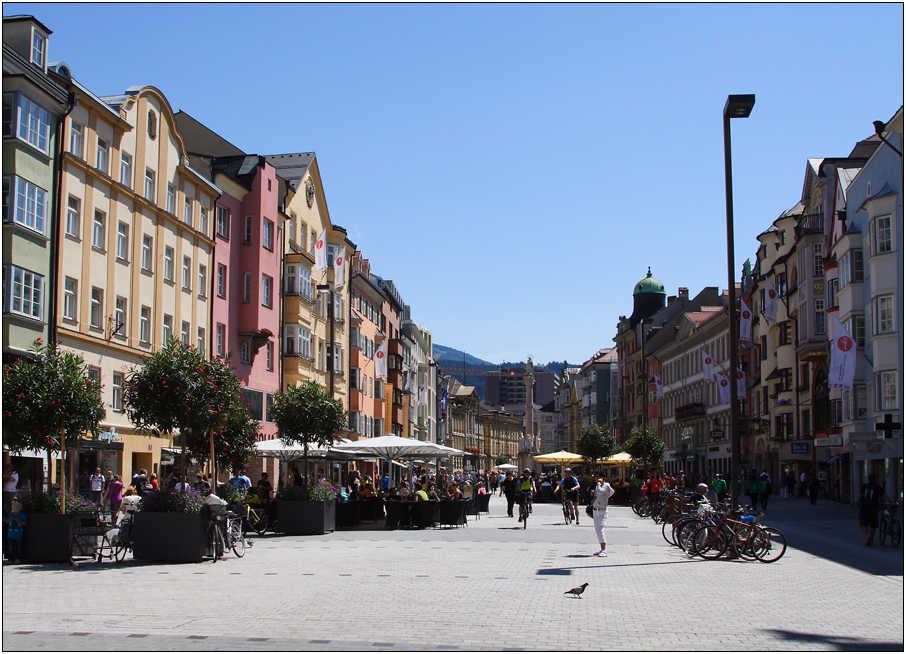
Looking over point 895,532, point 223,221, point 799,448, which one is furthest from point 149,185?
point 799,448

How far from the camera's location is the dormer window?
101 ft

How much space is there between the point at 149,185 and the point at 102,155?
12.6 ft

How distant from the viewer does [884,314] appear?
40188 millimetres

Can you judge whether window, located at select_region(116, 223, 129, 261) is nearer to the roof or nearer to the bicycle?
the roof

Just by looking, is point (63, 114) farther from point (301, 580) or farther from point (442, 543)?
point (301, 580)

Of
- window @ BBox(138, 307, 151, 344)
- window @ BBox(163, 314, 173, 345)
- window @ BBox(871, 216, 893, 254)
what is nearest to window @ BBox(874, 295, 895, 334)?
window @ BBox(871, 216, 893, 254)

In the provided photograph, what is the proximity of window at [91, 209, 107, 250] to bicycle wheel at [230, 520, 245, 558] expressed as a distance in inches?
659

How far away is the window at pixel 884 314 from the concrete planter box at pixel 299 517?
2426cm

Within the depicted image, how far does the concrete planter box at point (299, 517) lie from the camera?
26.4 m

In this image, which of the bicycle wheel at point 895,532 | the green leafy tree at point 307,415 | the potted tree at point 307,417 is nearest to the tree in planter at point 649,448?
the potted tree at point 307,417

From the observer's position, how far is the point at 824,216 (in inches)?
2100

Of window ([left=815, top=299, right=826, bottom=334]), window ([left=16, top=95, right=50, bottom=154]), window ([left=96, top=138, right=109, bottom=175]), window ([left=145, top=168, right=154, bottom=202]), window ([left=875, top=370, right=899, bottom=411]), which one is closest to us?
window ([left=16, top=95, right=50, bottom=154])

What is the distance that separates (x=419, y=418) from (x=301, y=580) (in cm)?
8687

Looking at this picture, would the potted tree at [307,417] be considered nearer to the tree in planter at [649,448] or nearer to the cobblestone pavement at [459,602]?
the cobblestone pavement at [459,602]
